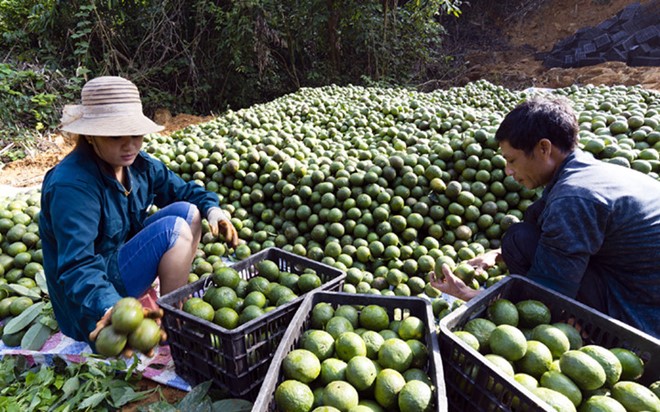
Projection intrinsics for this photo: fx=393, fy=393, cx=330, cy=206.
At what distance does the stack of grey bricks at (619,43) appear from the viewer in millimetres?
12602

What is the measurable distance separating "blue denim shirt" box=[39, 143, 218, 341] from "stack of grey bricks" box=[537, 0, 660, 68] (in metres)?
15.3

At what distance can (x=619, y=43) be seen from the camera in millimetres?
13367

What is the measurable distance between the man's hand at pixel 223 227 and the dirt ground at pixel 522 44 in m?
7.86

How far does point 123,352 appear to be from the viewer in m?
1.81

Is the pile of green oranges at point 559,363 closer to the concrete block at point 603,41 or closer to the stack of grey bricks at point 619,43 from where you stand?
the stack of grey bricks at point 619,43

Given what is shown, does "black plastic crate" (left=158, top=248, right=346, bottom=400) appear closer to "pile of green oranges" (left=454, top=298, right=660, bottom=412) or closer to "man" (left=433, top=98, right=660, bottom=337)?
"pile of green oranges" (left=454, top=298, right=660, bottom=412)

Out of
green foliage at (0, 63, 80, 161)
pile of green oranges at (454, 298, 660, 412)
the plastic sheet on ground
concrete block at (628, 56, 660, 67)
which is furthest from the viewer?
concrete block at (628, 56, 660, 67)

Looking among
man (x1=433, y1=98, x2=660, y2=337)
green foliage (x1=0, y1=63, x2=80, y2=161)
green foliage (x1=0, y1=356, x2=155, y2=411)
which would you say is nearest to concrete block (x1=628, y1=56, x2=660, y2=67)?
man (x1=433, y1=98, x2=660, y2=337)

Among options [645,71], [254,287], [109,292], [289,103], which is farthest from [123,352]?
[645,71]

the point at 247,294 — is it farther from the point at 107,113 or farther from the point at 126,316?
the point at 107,113

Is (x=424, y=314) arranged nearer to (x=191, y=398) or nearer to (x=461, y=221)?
(x=191, y=398)

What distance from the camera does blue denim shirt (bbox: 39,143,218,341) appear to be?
198cm

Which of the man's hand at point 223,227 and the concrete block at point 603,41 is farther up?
the concrete block at point 603,41

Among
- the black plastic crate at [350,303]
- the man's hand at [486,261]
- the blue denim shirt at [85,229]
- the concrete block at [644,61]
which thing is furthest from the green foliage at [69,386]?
the concrete block at [644,61]
